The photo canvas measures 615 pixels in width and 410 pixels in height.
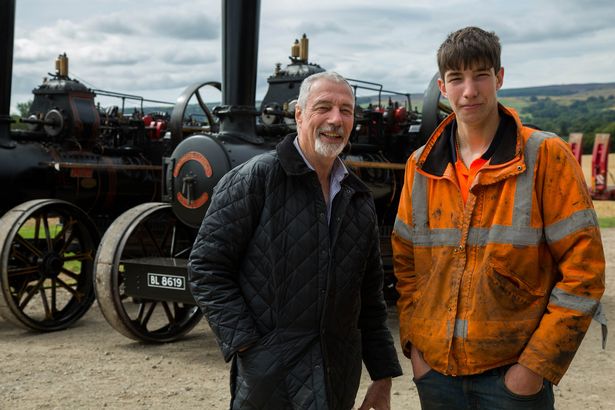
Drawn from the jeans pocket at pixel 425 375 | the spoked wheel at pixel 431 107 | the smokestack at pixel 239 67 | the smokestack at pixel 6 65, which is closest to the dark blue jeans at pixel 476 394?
the jeans pocket at pixel 425 375

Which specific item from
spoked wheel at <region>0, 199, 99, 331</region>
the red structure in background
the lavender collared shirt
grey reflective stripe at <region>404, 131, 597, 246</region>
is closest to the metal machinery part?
spoked wheel at <region>0, 199, 99, 331</region>

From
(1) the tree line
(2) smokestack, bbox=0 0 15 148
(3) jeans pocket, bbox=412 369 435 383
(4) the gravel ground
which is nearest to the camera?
(3) jeans pocket, bbox=412 369 435 383

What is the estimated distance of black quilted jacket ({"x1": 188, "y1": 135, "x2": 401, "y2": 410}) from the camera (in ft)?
7.04

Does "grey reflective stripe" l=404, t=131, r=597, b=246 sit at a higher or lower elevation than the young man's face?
lower

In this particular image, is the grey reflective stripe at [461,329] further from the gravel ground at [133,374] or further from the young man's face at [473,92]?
the gravel ground at [133,374]

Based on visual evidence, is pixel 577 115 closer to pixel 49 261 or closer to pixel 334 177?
pixel 49 261

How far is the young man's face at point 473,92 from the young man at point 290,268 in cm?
32

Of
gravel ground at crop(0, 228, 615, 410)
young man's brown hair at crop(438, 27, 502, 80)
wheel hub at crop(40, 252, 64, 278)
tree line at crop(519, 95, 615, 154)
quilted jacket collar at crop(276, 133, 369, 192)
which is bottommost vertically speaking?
gravel ground at crop(0, 228, 615, 410)

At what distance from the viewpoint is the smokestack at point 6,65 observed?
23.1 ft

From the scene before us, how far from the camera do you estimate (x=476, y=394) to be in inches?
81.7

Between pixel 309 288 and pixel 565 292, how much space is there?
0.67 metres

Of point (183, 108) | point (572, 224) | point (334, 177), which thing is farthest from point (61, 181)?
point (572, 224)

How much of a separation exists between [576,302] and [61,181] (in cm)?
626

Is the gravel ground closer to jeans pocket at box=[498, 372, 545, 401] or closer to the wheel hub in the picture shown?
the wheel hub
